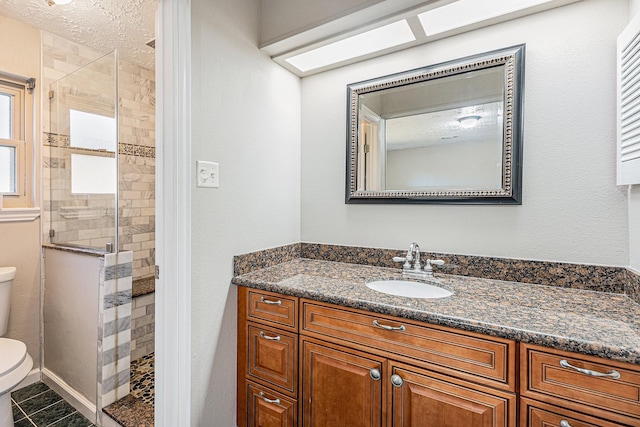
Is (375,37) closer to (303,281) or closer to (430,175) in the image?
(430,175)

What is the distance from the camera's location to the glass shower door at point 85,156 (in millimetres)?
1838

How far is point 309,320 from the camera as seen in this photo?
49.4 inches

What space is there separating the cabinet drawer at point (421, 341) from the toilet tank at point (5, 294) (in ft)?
6.10

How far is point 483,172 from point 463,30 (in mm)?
690

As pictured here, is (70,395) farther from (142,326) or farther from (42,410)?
(142,326)

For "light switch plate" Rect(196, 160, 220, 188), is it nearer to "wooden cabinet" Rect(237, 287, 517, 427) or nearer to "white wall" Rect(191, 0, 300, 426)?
"white wall" Rect(191, 0, 300, 426)

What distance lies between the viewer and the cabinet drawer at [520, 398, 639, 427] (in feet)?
2.62

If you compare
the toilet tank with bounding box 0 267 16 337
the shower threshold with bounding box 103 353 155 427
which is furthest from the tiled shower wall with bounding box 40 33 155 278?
the shower threshold with bounding box 103 353 155 427

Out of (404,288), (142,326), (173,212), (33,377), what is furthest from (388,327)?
(33,377)

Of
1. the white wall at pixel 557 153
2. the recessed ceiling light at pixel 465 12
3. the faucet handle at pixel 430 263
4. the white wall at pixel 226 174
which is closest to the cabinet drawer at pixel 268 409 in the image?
the white wall at pixel 226 174

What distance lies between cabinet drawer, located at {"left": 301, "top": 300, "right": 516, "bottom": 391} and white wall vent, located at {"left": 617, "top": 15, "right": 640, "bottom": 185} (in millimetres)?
753

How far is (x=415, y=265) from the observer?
152cm

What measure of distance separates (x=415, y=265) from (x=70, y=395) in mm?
2183

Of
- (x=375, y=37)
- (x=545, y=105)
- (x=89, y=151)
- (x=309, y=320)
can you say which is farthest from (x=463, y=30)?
(x=89, y=151)
